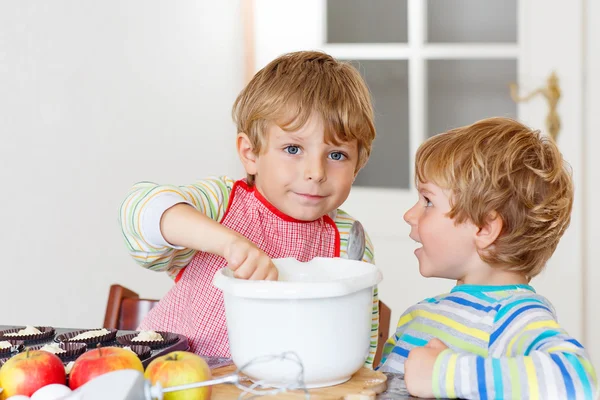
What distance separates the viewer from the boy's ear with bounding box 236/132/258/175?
134 centimetres

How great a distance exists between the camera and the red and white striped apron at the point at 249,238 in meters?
1.32

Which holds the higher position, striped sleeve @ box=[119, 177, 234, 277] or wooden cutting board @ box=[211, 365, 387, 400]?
striped sleeve @ box=[119, 177, 234, 277]

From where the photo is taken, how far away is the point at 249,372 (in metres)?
0.91

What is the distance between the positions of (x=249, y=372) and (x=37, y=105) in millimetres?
1352

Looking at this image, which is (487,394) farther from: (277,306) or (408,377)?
(277,306)

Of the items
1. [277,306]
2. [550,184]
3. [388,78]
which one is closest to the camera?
[277,306]

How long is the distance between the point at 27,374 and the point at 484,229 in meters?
0.65

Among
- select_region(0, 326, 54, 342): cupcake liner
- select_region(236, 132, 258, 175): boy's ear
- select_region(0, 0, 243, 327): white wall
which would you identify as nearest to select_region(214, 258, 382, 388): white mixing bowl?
select_region(0, 326, 54, 342): cupcake liner

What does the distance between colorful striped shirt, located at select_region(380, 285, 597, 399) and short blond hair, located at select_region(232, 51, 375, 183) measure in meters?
0.30

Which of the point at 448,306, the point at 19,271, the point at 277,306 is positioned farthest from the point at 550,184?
the point at 19,271

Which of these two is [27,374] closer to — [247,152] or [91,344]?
[91,344]

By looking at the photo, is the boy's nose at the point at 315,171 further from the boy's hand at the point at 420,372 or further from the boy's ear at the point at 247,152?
the boy's hand at the point at 420,372

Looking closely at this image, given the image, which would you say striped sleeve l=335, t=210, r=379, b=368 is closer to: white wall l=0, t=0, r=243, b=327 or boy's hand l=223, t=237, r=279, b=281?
boy's hand l=223, t=237, r=279, b=281

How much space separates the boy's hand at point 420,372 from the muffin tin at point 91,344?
0.31 meters
